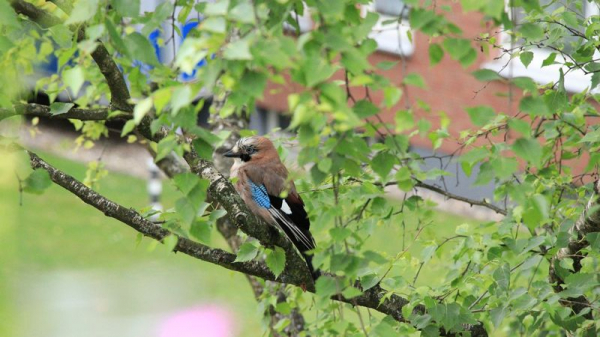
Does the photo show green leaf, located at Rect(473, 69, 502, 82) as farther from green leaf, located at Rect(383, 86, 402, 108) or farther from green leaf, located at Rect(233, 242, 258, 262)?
green leaf, located at Rect(233, 242, 258, 262)

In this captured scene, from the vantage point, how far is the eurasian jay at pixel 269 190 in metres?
4.45

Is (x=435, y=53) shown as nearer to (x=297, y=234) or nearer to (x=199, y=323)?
(x=297, y=234)

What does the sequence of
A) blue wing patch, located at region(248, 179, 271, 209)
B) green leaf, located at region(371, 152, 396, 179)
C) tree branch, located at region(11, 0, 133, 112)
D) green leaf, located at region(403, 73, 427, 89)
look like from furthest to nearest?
1. blue wing patch, located at region(248, 179, 271, 209)
2. tree branch, located at region(11, 0, 133, 112)
3. green leaf, located at region(371, 152, 396, 179)
4. green leaf, located at region(403, 73, 427, 89)

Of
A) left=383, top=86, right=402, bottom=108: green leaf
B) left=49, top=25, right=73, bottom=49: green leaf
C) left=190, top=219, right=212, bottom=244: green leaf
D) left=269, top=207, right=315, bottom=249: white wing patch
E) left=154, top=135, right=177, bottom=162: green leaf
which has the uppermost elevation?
left=383, top=86, right=402, bottom=108: green leaf

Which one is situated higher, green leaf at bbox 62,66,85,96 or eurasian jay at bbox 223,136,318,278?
green leaf at bbox 62,66,85,96

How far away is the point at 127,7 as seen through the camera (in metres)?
2.79

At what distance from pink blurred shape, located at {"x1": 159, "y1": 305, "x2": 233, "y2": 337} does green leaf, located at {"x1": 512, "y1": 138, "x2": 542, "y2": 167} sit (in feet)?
23.0

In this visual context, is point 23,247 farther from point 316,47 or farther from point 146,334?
point 316,47

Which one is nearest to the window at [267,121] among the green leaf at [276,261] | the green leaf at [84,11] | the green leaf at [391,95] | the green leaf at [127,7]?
the green leaf at [276,261]

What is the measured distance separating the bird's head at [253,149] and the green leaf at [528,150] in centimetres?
277

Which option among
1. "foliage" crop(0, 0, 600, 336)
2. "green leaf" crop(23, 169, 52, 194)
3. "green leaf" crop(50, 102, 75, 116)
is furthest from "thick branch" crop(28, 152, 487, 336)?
"green leaf" crop(23, 169, 52, 194)

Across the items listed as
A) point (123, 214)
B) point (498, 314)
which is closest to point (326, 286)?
point (498, 314)

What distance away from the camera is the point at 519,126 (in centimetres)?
265

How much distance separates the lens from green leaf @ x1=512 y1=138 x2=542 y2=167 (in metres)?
2.70
